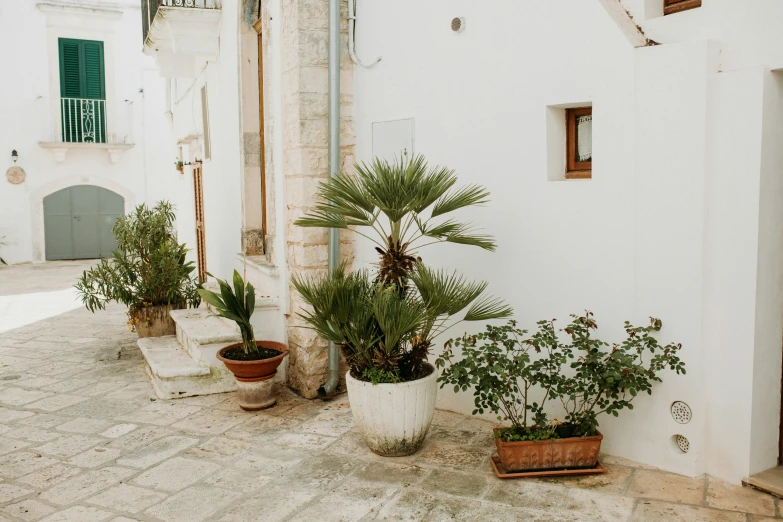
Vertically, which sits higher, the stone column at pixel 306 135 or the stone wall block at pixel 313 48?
the stone wall block at pixel 313 48

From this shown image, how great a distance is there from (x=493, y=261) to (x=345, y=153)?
5.62 feet

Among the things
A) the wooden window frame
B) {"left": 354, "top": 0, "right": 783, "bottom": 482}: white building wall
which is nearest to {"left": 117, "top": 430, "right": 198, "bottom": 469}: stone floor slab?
{"left": 354, "top": 0, "right": 783, "bottom": 482}: white building wall

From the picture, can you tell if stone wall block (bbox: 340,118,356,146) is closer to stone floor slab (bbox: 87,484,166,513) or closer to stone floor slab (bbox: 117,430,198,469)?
stone floor slab (bbox: 117,430,198,469)

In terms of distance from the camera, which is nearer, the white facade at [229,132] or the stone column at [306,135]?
the stone column at [306,135]

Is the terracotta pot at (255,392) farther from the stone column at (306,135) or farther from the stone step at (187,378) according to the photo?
the stone step at (187,378)

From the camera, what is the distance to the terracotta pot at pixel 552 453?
3877 millimetres

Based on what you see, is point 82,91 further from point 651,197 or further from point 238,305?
point 651,197

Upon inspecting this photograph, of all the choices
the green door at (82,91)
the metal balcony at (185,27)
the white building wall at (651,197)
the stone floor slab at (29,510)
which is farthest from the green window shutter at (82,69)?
the stone floor slab at (29,510)

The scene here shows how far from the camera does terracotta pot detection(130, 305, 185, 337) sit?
7.38 meters

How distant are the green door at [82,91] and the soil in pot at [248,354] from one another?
469 inches

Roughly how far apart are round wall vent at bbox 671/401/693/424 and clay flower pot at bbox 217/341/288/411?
2808 mm

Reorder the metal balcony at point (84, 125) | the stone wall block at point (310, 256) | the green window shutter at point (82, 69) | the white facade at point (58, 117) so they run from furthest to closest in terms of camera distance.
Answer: the green window shutter at point (82, 69) → the metal balcony at point (84, 125) → the white facade at point (58, 117) → the stone wall block at point (310, 256)

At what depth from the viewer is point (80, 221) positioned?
1593cm

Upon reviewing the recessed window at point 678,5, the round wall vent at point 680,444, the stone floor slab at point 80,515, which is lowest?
the stone floor slab at point 80,515
